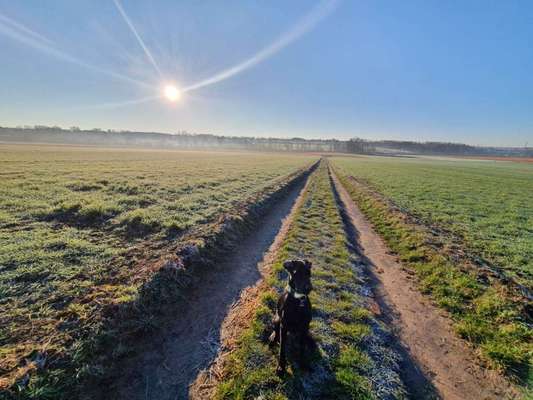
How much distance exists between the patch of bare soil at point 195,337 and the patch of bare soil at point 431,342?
3398 millimetres

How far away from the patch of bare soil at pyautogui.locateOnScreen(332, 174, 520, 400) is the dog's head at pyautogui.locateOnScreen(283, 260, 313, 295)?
2.45 meters

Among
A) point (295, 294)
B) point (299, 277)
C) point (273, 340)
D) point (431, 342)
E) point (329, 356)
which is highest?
point (299, 277)

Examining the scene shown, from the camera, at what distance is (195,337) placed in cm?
469

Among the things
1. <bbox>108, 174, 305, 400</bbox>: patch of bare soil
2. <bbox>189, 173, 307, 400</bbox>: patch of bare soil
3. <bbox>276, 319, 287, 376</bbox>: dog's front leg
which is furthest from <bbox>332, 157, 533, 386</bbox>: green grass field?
<bbox>108, 174, 305, 400</bbox>: patch of bare soil

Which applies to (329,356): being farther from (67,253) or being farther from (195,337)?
(67,253)

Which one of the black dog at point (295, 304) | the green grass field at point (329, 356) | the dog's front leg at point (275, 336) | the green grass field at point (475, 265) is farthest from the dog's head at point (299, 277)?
the green grass field at point (475, 265)

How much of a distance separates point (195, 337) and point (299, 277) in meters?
2.67

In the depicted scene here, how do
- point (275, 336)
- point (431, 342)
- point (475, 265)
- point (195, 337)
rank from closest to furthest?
point (275, 336) → point (195, 337) → point (431, 342) → point (475, 265)

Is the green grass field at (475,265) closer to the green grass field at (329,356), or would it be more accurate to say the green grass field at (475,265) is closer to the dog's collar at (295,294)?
the green grass field at (329,356)

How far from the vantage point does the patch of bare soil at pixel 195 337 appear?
3.71 meters

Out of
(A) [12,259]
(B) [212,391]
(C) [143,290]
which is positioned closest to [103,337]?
(C) [143,290]

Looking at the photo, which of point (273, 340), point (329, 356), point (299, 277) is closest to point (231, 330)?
point (273, 340)

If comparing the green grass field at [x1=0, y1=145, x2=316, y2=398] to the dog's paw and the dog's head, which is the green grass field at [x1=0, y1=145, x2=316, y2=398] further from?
the dog's head

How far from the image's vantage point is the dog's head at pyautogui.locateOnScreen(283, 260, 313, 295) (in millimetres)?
3621
